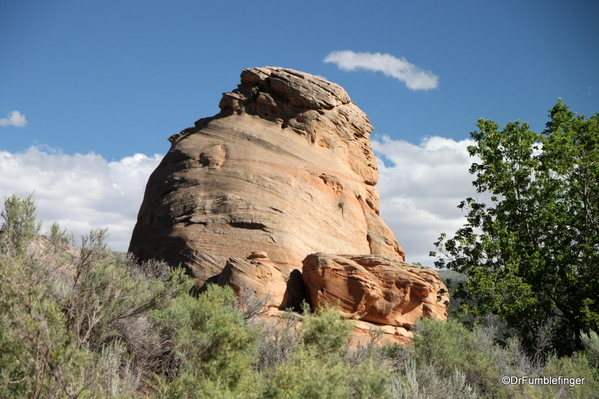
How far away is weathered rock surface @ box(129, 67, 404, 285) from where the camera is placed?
21.2 meters

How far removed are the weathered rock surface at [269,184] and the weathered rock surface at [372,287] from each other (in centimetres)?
172

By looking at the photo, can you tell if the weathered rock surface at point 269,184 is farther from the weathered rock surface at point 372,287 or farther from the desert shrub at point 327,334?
the desert shrub at point 327,334

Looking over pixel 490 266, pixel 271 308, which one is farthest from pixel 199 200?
pixel 490 266

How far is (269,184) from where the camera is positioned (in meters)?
22.7

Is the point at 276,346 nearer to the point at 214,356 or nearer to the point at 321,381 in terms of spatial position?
the point at 214,356

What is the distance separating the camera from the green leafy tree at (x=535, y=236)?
20.2 metres

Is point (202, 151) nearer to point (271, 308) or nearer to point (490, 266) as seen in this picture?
point (271, 308)

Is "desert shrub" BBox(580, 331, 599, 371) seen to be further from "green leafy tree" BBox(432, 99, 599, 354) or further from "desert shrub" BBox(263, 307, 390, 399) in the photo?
"desert shrub" BBox(263, 307, 390, 399)

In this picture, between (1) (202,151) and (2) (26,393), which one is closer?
(2) (26,393)

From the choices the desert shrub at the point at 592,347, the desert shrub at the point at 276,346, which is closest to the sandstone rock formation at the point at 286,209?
the desert shrub at the point at 276,346

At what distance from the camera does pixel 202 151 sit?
24.3m

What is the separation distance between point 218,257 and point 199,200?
2.86 metres

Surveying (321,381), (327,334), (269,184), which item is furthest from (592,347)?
(321,381)

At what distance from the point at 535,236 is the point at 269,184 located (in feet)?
35.1
